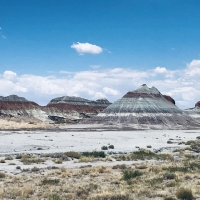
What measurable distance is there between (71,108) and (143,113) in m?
49.9

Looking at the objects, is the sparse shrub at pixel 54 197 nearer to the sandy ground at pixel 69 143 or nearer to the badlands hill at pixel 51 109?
the sandy ground at pixel 69 143

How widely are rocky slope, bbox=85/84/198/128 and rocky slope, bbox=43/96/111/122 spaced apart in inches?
1102

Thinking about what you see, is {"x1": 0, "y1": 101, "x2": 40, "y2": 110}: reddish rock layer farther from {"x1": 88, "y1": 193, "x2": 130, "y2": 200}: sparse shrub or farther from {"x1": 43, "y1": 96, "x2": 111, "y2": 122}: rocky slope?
{"x1": 88, "y1": 193, "x2": 130, "y2": 200}: sparse shrub

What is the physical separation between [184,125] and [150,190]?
10369cm

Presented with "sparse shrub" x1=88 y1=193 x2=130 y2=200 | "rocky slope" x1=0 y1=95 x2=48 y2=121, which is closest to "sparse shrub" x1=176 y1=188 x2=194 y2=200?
"sparse shrub" x1=88 y1=193 x2=130 y2=200

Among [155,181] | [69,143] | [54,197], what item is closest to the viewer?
[54,197]

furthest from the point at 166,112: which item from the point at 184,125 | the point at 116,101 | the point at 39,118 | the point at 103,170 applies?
the point at 103,170

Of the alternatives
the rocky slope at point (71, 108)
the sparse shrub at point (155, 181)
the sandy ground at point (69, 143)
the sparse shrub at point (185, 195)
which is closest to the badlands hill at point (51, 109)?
the rocky slope at point (71, 108)

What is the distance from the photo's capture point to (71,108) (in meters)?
157

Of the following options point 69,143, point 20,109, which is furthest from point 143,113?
point 69,143

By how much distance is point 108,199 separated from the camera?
1160 cm

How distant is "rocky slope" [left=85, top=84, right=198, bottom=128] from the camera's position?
11214 cm

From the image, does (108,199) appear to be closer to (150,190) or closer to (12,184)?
(150,190)

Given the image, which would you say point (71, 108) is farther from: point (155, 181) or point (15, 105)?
point (155, 181)
